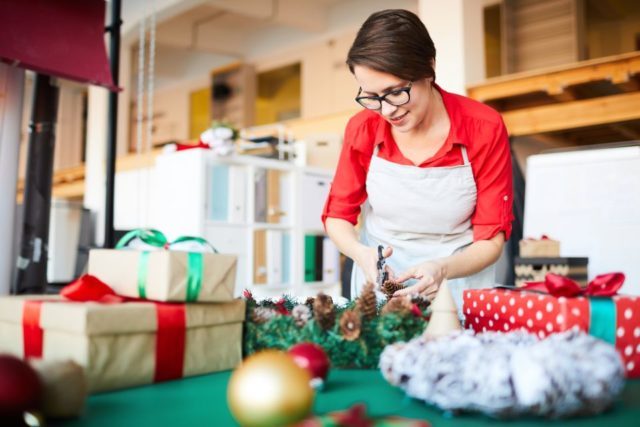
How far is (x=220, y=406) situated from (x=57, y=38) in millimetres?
2003

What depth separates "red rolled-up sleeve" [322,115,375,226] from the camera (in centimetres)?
150

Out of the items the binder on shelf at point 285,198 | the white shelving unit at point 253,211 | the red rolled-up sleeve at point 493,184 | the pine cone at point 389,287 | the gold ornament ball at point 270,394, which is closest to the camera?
the gold ornament ball at point 270,394

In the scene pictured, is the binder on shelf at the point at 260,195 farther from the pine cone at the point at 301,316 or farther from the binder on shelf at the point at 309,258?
the pine cone at the point at 301,316

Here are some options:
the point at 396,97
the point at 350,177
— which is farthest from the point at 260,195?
the point at 396,97

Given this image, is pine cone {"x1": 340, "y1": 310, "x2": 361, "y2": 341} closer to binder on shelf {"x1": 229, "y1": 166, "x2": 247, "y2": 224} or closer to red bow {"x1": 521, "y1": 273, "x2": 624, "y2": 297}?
red bow {"x1": 521, "y1": 273, "x2": 624, "y2": 297}

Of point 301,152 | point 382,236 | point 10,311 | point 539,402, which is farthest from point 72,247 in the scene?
point 539,402

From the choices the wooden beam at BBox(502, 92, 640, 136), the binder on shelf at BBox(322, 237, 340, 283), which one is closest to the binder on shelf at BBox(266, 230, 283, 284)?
the binder on shelf at BBox(322, 237, 340, 283)

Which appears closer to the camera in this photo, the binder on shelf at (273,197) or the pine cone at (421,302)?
the pine cone at (421,302)

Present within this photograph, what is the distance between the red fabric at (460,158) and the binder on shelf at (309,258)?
3.14 meters

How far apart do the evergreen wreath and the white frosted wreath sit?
158 mm

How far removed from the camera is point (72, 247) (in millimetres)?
5906

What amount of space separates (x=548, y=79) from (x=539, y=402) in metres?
3.91

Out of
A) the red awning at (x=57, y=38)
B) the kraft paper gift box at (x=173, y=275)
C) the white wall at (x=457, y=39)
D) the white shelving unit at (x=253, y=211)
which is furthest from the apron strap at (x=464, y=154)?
the white wall at (x=457, y=39)

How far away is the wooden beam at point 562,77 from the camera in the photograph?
373cm
